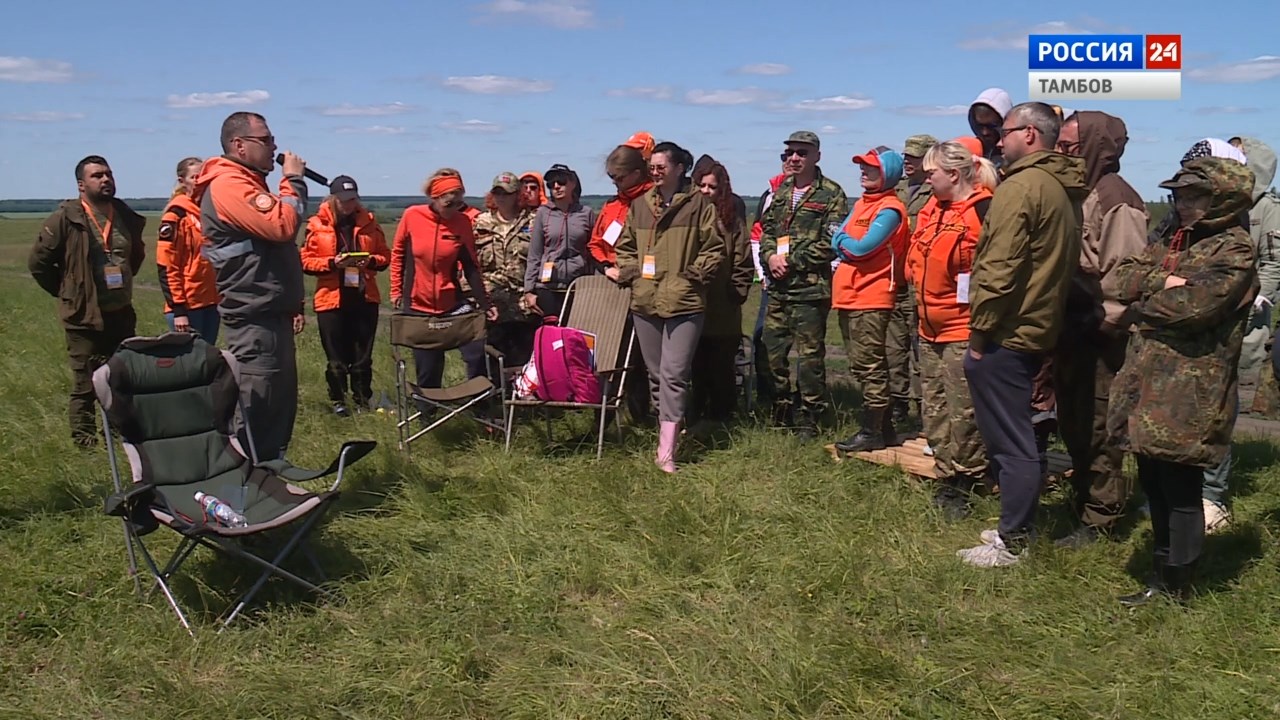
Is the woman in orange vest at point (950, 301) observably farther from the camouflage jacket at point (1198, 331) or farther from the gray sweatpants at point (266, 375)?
the gray sweatpants at point (266, 375)

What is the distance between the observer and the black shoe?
430cm

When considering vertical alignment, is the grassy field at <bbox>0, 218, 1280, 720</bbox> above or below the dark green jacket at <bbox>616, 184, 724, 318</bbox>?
below

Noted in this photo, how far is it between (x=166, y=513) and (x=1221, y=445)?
13.1 ft

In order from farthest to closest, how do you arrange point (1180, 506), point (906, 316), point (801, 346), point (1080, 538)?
1. point (906, 316)
2. point (801, 346)
3. point (1080, 538)
4. point (1180, 506)

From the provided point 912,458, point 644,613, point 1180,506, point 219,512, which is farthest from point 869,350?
point 219,512

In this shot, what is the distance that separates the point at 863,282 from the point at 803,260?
1.78 ft

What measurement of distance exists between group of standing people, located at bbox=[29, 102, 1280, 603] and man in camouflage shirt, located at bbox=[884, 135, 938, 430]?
0.09 feet

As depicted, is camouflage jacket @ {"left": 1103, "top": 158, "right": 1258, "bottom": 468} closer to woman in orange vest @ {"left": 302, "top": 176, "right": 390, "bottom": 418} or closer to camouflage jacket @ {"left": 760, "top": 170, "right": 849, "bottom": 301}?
camouflage jacket @ {"left": 760, "top": 170, "right": 849, "bottom": 301}

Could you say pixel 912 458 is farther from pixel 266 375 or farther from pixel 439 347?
pixel 266 375

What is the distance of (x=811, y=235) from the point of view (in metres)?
6.04

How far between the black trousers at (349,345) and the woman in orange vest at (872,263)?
382cm

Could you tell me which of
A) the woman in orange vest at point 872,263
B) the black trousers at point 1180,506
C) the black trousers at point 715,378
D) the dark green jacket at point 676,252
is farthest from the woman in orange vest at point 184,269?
the black trousers at point 1180,506

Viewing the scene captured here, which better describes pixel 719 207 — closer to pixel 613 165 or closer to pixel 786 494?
pixel 613 165

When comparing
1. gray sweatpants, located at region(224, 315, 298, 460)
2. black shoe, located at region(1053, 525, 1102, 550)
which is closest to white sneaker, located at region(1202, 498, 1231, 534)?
black shoe, located at region(1053, 525, 1102, 550)
